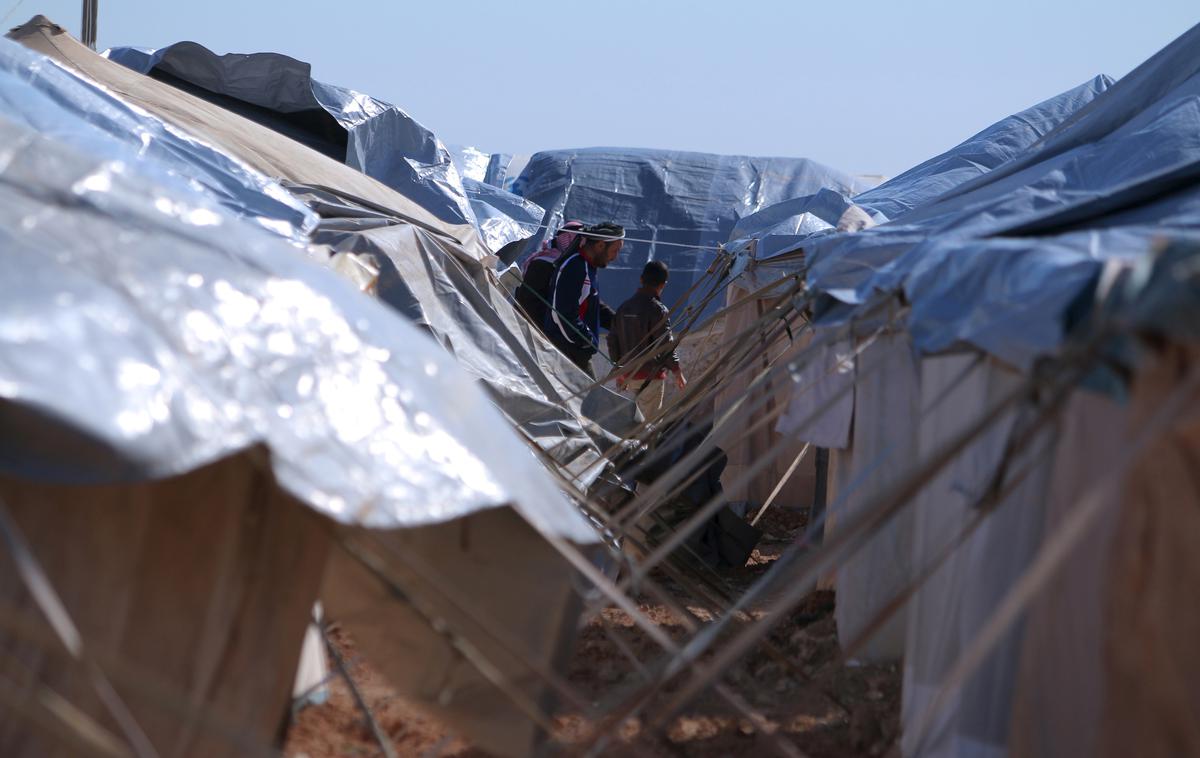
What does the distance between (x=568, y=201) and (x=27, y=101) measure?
992cm

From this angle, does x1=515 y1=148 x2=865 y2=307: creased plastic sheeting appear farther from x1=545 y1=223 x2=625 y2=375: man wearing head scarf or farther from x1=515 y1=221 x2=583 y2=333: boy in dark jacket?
x1=545 y1=223 x2=625 y2=375: man wearing head scarf

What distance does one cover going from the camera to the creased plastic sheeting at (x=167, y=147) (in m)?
A: 4.41

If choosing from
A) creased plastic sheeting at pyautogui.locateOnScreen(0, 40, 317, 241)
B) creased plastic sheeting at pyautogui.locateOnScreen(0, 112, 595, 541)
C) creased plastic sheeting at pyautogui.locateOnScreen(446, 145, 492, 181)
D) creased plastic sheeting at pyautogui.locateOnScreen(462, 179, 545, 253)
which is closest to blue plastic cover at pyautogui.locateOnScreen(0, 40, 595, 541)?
creased plastic sheeting at pyautogui.locateOnScreen(0, 112, 595, 541)

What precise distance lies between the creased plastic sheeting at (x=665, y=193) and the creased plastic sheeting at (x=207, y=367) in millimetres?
10390

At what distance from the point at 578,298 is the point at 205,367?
610cm

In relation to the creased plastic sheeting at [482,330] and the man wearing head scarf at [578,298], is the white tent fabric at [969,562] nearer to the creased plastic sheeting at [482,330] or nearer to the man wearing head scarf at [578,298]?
the creased plastic sheeting at [482,330]

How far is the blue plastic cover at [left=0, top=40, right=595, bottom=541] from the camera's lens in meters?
1.81

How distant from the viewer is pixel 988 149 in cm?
935

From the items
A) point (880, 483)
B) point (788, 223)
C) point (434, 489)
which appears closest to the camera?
point (434, 489)

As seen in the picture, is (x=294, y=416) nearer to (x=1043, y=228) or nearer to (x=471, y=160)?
(x=1043, y=228)

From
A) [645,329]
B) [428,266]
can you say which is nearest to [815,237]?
[645,329]

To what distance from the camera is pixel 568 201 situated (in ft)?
44.4

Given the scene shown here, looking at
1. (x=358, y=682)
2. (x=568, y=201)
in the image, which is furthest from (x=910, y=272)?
(x=568, y=201)

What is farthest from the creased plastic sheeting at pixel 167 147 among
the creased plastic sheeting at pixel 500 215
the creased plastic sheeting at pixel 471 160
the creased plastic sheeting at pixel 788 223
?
the creased plastic sheeting at pixel 471 160
